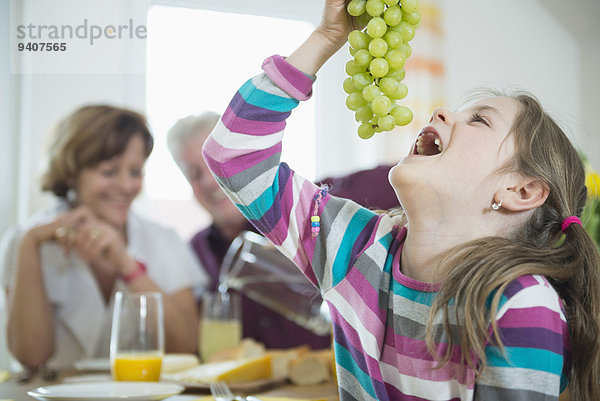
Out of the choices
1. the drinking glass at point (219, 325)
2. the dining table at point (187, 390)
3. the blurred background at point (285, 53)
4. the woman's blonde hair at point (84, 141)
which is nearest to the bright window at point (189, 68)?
the blurred background at point (285, 53)

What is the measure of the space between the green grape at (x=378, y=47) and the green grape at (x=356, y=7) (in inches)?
2.2

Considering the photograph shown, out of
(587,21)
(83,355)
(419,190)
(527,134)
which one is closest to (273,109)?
(419,190)

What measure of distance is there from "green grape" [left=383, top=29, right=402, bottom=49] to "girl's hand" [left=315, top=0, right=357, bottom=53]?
0.28 ft

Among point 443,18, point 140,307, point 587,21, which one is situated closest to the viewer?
point 140,307

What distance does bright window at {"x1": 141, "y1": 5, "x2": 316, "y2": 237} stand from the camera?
2.71 metres

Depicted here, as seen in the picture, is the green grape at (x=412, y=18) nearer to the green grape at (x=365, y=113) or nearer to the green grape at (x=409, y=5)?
the green grape at (x=409, y=5)

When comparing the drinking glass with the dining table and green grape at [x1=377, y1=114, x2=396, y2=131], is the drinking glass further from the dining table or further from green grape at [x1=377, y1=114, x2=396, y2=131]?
green grape at [x1=377, y1=114, x2=396, y2=131]

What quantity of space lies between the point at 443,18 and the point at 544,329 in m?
2.97

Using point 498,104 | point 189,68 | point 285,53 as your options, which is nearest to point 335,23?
point 498,104

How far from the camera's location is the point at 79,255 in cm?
225

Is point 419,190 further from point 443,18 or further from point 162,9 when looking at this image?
point 443,18

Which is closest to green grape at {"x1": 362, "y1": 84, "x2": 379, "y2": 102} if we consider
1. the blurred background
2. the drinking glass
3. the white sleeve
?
the drinking glass

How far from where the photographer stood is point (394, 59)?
0.78 metres

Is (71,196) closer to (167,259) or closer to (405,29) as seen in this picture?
(167,259)
